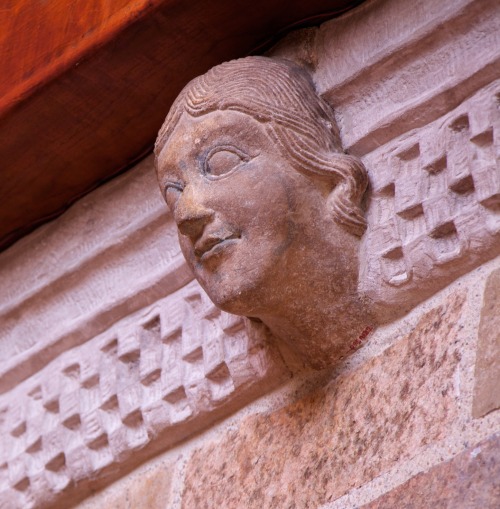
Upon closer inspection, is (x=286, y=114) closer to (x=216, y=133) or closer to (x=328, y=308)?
(x=216, y=133)

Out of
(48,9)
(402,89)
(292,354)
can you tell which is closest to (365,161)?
(402,89)

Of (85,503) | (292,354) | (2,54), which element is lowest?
(85,503)

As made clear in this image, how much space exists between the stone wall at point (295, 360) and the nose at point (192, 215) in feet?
0.83

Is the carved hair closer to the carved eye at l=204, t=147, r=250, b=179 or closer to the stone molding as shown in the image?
the carved eye at l=204, t=147, r=250, b=179

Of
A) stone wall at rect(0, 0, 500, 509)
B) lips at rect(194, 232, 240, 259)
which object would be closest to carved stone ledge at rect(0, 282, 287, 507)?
stone wall at rect(0, 0, 500, 509)

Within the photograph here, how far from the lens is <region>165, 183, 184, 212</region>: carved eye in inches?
76.5

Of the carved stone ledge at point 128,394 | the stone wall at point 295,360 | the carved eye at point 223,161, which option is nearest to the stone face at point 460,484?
the stone wall at point 295,360

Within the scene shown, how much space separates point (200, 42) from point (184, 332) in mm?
499

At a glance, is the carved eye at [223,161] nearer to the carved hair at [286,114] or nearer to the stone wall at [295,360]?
the carved hair at [286,114]

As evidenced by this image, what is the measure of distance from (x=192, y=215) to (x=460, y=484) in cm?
56

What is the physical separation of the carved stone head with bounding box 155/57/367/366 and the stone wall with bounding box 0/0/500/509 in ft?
0.16

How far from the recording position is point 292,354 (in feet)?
6.60

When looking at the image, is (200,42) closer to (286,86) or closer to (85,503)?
(286,86)

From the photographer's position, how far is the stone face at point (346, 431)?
175 cm
